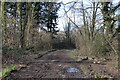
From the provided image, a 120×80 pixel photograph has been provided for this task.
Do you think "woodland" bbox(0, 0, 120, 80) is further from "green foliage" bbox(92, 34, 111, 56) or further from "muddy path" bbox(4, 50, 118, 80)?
"muddy path" bbox(4, 50, 118, 80)

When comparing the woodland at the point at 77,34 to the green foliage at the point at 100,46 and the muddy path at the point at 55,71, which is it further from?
the muddy path at the point at 55,71

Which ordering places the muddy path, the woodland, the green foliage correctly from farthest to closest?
the green foliage → the woodland → the muddy path

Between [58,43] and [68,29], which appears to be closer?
[58,43]

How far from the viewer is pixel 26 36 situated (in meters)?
14.6

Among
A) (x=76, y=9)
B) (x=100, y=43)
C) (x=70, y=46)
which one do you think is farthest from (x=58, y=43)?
(x=100, y=43)

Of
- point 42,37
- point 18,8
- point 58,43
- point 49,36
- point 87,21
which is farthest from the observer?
point 58,43

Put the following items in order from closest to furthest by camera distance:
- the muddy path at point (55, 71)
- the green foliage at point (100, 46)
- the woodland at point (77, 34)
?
the muddy path at point (55, 71) → the woodland at point (77, 34) → the green foliage at point (100, 46)

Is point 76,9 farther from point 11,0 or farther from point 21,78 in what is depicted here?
point 21,78

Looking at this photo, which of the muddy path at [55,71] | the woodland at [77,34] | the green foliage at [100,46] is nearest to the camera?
the muddy path at [55,71]

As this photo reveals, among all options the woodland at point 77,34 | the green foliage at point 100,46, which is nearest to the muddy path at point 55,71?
the woodland at point 77,34

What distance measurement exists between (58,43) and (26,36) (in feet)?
32.5

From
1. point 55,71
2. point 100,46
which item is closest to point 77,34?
point 100,46

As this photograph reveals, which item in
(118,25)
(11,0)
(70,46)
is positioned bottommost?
(70,46)

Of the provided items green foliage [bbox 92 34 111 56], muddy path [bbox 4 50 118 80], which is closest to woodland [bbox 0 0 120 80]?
green foliage [bbox 92 34 111 56]
